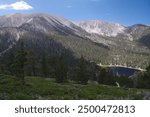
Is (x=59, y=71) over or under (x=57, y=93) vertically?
under

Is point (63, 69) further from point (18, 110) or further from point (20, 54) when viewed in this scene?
point (18, 110)

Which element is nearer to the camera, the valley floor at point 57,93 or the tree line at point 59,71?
the valley floor at point 57,93

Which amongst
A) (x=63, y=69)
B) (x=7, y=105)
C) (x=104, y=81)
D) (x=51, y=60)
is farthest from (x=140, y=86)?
(x=7, y=105)

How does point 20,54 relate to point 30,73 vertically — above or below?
above

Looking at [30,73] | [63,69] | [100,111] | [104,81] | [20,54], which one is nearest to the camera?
[100,111]

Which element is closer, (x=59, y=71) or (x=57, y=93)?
(x=57, y=93)

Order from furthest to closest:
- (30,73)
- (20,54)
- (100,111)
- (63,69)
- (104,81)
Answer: (30,73), (104,81), (63,69), (20,54), (100,111)

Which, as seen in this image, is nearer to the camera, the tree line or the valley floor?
the valley floor

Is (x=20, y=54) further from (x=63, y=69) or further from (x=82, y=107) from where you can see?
(x=82, y=107)

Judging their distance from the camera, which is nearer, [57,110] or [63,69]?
[57,110]

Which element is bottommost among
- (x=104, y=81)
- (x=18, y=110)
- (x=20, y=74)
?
(x=104, y=81)
